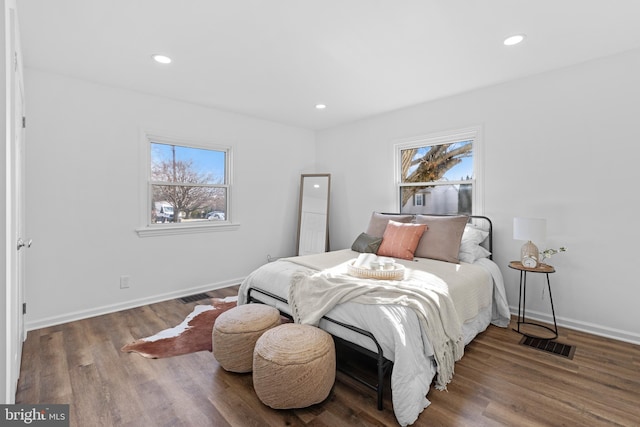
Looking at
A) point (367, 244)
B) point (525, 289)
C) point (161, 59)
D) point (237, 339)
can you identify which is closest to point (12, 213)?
point (237, 339)

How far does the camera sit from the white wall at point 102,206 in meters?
3.03

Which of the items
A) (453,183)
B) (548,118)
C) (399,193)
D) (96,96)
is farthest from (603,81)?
(96,96)

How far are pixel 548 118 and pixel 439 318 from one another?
2.41 m

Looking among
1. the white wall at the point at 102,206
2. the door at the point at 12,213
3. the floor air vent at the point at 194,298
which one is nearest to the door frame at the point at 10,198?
the door at the point at 12,213

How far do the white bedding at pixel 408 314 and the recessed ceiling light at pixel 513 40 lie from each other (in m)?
1.93

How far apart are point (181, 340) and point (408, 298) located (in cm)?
202

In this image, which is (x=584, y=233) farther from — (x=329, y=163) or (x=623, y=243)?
(x=329, y=163)

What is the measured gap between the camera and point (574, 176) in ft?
9.71

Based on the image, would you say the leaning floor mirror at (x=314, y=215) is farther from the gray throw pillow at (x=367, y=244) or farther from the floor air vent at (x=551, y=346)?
the floor air vent at (x=551, y=346)

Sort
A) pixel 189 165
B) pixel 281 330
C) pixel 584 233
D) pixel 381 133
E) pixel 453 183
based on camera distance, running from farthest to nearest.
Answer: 1. pixel 381 133
2. pixel 189 165
3. pixel 453 183
4. pixel 584 233
5. pixel 281 330

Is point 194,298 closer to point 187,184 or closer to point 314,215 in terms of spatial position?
point 187,184

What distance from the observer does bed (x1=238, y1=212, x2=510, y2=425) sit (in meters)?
1.87

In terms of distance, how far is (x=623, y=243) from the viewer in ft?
8.98

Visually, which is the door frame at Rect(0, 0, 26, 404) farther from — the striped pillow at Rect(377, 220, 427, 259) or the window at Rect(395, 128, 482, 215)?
the window at Rect(395, 128, 482, 215)
